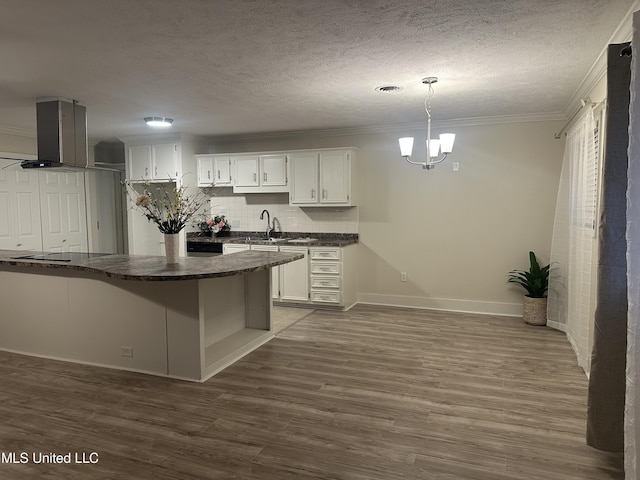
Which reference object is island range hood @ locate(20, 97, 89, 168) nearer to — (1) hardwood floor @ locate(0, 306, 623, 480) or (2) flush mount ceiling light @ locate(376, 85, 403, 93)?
A: (1) hardwood floor @ locate(0, 306, 623, 480)

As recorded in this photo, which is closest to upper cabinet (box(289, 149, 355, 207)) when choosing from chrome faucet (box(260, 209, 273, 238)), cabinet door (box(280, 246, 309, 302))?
chrome faucet (box(260, 209, 273, 238))

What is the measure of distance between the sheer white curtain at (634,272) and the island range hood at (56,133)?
4.55 metres

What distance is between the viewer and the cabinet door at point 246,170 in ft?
21.6

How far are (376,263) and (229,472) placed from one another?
430 centimetres

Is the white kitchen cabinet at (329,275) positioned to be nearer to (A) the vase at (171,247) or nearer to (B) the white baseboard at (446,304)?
(B) the white baseboard at (446,304)

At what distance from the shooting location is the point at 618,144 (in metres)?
2.32

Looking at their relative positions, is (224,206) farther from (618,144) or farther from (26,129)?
(618,144)

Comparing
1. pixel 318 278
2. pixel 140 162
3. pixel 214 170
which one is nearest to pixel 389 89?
A: pixel 318 278

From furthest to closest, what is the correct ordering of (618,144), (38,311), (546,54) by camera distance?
(38,311) → (546,54) → (618,144)

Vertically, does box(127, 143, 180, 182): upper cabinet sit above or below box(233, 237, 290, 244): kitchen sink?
above

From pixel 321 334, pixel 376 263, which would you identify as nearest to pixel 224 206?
pixel 376 263

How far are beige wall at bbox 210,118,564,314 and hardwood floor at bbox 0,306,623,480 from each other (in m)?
1.46

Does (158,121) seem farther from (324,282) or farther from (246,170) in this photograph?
(324,282)

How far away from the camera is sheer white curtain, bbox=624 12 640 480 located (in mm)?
1983
